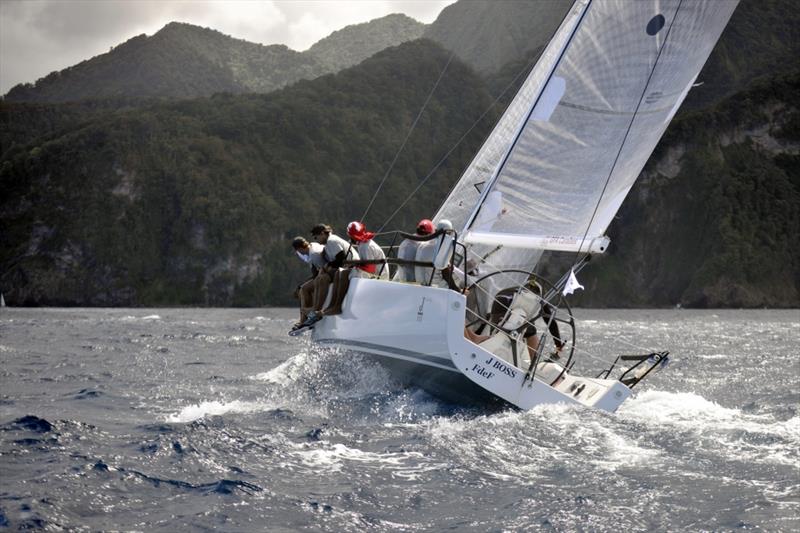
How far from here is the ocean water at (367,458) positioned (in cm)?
627

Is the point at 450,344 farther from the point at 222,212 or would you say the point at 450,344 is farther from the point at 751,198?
the point at 751,198

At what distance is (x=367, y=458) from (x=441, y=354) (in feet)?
6.06

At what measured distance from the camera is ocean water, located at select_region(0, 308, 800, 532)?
6266 millimetres

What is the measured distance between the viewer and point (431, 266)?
10156 mm

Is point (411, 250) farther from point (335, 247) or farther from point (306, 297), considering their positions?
point (306, 297)

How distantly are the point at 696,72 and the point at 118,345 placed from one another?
15.4m

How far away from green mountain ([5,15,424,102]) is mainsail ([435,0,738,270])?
519ft

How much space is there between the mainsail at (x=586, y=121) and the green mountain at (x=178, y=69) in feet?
519

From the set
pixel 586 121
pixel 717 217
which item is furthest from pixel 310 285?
pixel 717 217

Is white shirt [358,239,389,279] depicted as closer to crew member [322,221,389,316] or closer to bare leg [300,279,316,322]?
crew member [322,221,389,316]

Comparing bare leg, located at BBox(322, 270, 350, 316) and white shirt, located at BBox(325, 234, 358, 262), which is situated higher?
white shirt, located at BBox(325, 234, 358, 262)

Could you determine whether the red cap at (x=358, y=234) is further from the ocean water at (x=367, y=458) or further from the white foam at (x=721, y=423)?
the white foam at (x=721, y=423)

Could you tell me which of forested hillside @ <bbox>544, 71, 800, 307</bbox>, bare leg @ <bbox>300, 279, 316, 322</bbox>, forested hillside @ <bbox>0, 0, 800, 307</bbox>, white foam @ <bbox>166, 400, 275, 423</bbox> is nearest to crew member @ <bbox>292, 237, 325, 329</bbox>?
bare leg @ <bbox>300, 279, 316, 322</bbox>

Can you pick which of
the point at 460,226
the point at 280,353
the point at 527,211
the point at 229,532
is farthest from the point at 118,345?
the point at 229,532
